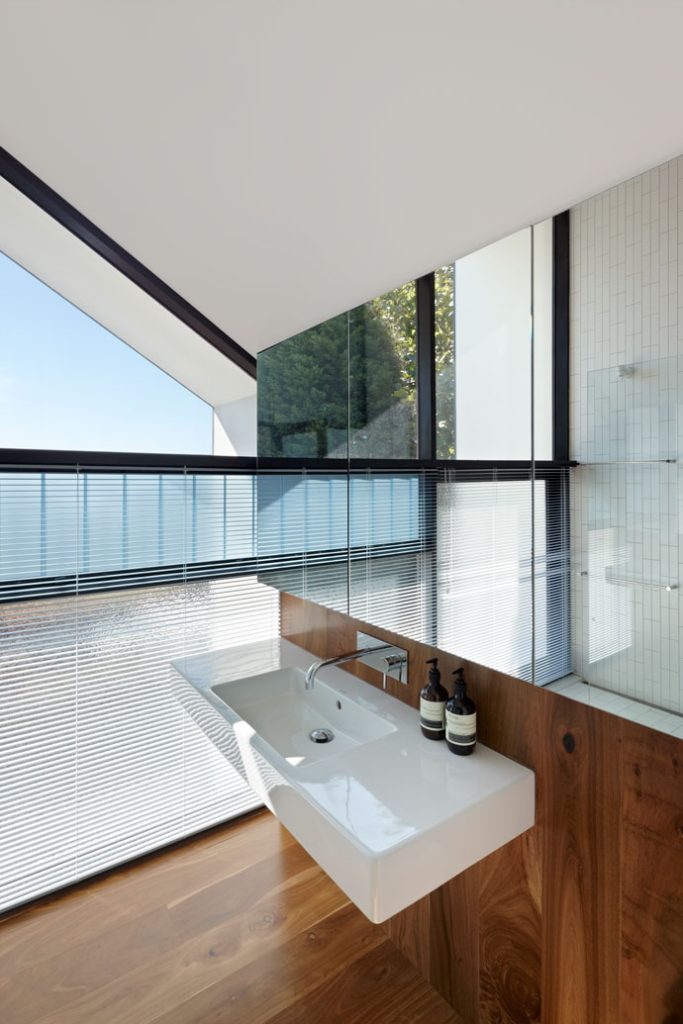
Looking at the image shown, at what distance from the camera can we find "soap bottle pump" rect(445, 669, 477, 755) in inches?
50.4

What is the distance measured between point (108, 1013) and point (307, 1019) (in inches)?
23.0

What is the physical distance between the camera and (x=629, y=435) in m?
1.01

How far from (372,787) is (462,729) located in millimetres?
268

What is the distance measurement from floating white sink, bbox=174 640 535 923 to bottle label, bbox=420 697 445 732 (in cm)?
4

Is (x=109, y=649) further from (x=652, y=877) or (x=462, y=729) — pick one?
(x=652, y=877)

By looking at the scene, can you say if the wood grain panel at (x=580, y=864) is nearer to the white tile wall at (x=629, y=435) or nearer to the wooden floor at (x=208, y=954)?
the white tile wall at (x=629, y=435)

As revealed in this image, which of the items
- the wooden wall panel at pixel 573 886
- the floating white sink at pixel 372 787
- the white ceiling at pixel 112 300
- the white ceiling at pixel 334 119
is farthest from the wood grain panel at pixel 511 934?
the white ceiling at pixel 112 300

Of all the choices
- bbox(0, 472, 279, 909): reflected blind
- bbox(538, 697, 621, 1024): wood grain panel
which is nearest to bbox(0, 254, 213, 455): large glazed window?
bbox(0, 472, 279, 909): reflected blind

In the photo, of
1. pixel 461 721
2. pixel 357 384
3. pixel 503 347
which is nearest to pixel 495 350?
pixel 503 347

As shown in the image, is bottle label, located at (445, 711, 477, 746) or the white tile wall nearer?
the white tile wall

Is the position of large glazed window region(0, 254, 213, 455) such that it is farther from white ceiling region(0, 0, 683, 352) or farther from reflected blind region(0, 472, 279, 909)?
white ceiling region(0, 0, 683, 352)

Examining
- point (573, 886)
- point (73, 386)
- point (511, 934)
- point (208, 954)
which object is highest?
point (73, 386)

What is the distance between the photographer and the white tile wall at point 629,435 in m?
0.94

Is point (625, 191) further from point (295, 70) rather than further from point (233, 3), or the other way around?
point (233, 3)
